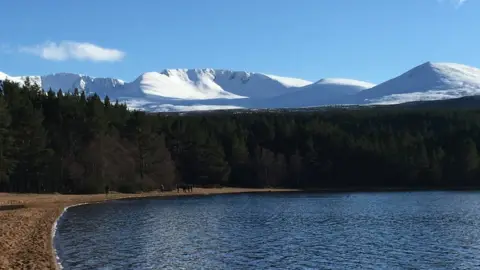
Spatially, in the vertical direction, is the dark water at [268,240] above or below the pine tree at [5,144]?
below

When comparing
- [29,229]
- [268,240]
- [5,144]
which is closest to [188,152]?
[5,144]

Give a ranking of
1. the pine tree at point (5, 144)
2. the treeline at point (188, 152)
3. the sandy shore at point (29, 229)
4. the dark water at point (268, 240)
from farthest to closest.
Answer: the treeline at point (188, 152) → the pine tree at point (5, 144) → the dark water at point (268, 240) → the sandy shore at point (29, 229)

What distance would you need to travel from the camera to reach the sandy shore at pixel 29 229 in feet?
110

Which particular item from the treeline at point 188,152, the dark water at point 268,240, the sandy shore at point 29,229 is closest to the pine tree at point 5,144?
the treeline at point 188,152

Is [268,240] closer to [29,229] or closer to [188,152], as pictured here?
[29,229]

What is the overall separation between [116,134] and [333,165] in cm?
6130

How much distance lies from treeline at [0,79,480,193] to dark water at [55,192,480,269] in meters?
33.4

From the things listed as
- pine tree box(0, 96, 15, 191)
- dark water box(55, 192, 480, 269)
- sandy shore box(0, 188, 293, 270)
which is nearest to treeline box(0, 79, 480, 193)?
pine tree box(0, 96, 15, 191)

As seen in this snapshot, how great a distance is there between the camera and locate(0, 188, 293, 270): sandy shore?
33469 millimetres

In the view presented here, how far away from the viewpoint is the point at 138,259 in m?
37.5

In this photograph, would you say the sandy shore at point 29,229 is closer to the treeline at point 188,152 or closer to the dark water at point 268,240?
the dark water at point 268,240

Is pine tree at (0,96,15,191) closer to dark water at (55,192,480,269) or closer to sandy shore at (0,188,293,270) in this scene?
sandy shore at (0,188,293,270)

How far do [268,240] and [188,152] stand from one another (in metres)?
97.0

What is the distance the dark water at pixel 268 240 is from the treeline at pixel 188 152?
33.4 m
